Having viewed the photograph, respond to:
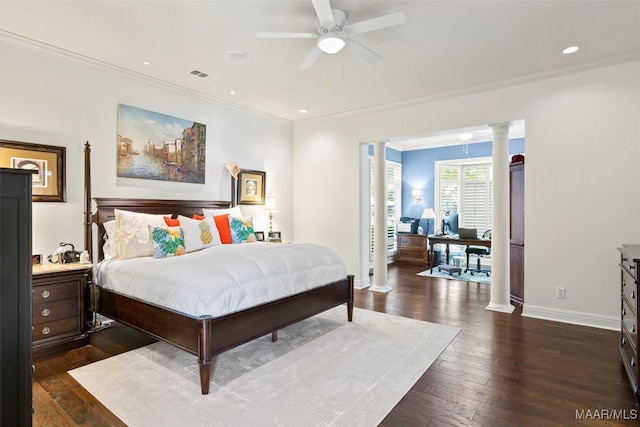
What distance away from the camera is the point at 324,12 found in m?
2.49

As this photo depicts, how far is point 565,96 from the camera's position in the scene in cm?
398

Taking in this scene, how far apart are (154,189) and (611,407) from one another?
490 cm

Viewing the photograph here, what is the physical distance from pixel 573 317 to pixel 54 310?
5.46 metres

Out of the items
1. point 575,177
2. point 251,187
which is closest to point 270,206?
point 251,187

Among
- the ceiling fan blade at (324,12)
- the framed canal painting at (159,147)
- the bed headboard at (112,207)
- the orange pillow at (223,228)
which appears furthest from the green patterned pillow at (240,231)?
the ceiling fan blade at (324,12)

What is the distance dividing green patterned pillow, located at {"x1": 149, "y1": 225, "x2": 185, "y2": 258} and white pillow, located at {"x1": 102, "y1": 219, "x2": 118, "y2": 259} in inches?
19.7

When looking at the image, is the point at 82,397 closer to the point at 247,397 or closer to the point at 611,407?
the point at 247,397

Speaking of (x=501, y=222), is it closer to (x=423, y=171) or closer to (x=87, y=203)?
(x=423, y=171)

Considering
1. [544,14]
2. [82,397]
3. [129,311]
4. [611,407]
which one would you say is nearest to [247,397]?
[82,397]

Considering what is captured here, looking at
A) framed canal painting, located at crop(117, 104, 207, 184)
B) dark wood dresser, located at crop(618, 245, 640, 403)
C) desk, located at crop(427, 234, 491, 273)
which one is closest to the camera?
dark wood dresser, located at crop(618, 245, 640, 403)

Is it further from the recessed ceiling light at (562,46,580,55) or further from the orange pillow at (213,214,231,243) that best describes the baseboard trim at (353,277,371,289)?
the recessed ceiling light at (562,46,580,55)

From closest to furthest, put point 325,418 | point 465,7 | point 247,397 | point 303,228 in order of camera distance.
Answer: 1. point 325,418
2. point 247,397
3. point 465,7
4. point 303,228

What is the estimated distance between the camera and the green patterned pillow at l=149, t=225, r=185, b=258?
352 cm

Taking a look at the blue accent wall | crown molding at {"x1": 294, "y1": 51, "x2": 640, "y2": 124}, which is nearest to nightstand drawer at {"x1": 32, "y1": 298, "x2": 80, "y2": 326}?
crown molding at {"x1": 294, "y1": 51, "x2": 640, "y2": 124}
